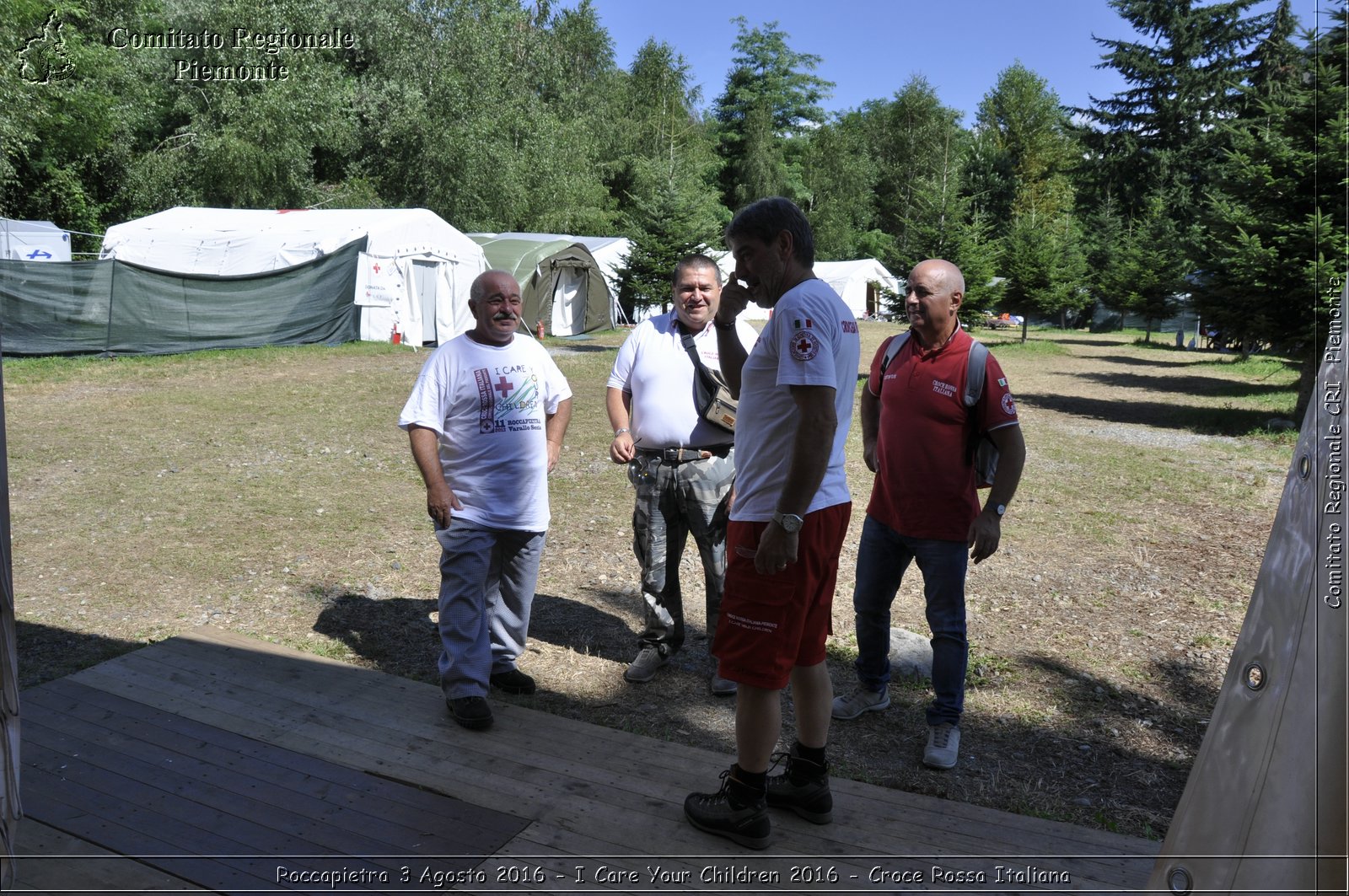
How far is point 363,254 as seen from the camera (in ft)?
66.8

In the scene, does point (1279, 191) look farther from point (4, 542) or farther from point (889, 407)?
point (4, 542)

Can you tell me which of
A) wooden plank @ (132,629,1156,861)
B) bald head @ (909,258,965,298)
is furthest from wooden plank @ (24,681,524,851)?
bald head @ (909,258,965,298)

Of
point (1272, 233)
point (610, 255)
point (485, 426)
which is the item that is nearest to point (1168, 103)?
point (610, 255)

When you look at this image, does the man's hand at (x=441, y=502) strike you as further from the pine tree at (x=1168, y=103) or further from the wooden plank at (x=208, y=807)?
the pine tree at (x=1168, y=103)

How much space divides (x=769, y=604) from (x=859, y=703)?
1.61m

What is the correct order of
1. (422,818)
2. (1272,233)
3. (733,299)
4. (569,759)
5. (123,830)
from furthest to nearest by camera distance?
1. (1272,233)
2. (569,759)
3. (733,299)
4. (422,818)
5. (123,830)

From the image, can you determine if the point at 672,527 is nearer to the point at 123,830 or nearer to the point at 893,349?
the point at 893,349

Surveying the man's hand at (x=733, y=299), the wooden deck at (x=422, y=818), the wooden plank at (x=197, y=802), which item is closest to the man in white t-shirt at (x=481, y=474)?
the wooden deck at (x=422, y=818)

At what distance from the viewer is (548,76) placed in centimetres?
4272

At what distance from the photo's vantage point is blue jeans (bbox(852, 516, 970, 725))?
3648 millimetres

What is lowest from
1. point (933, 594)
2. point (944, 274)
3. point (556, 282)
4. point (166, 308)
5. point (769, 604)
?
point (933, 594)

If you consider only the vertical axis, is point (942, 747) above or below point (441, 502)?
below

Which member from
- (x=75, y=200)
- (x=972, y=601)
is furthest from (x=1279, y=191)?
(x=75, y=200)

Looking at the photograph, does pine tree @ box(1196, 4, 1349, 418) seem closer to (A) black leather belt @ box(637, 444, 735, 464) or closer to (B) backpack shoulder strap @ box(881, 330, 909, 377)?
(B) backpack shoulder strap @ box(881, 330, 909, 377)
